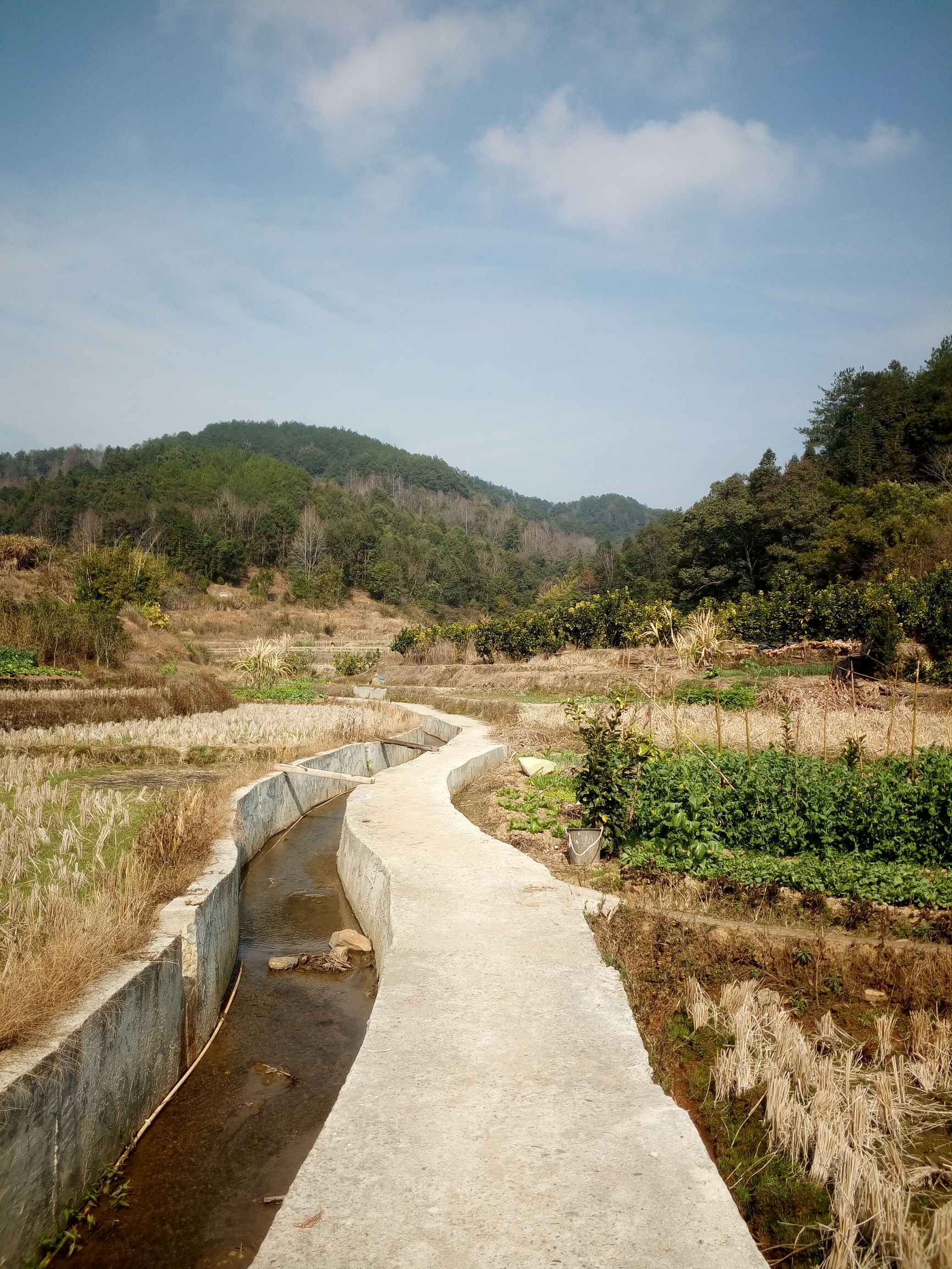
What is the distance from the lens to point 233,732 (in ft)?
50.1

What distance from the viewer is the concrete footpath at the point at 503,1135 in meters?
2.45

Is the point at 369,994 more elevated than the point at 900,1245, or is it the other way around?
the point at 900,1245

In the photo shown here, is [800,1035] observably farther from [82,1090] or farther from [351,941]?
[351,941]

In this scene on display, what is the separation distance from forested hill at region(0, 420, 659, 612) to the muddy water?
5793 centimetres

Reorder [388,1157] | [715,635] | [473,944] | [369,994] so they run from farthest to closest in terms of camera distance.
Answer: [715,635] < [369,994] < [473,944] < [388,1157]

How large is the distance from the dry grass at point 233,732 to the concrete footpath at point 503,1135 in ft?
29.7

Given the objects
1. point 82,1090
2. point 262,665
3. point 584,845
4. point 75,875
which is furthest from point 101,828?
point 262,665

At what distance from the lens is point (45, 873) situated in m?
6.04

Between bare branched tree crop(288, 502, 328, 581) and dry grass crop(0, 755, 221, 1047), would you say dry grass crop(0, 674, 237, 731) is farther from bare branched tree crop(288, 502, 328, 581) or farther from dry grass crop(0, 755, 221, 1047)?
bare branched tree crop(288, 502, 328, 581)

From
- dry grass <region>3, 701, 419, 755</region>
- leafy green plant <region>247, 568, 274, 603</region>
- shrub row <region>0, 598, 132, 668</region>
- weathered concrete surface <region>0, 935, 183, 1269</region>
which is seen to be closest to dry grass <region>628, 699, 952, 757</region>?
dry grass <region>3, 701, 419, 755</region>

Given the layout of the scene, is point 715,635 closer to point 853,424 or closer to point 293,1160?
point 293,1160

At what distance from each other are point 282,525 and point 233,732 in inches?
3030

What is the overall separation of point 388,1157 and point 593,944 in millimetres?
2423

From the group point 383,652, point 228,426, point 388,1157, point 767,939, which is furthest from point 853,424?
point 228,426
